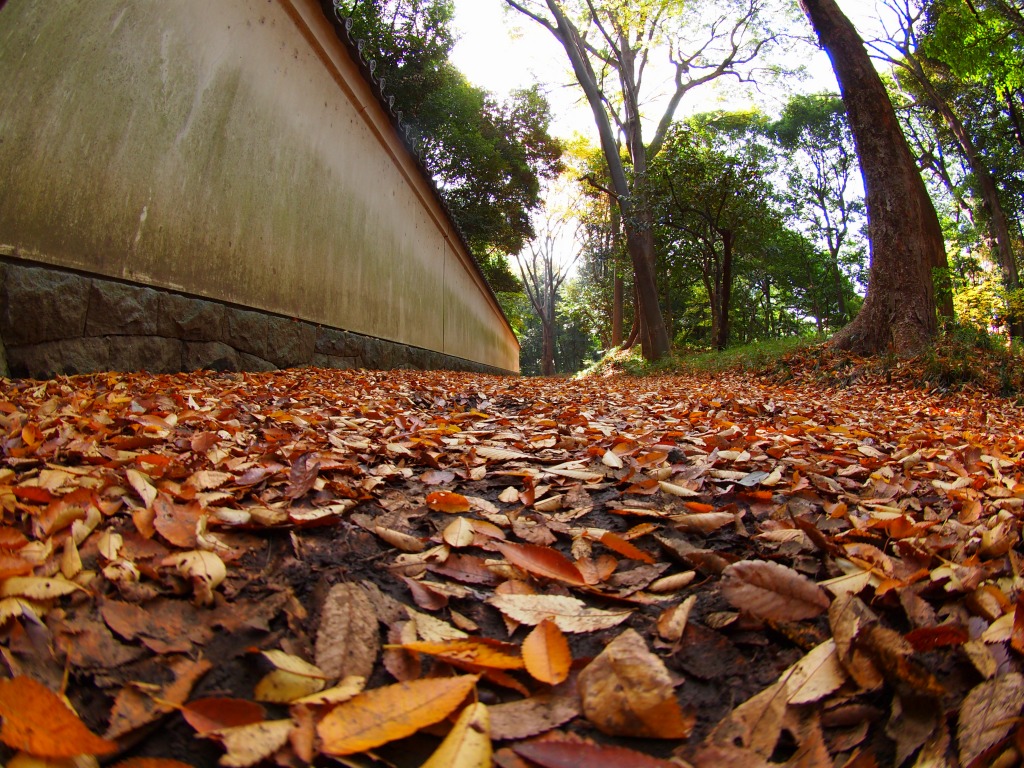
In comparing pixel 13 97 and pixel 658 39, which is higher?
pixel 658 39

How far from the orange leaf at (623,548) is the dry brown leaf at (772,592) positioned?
0.15m

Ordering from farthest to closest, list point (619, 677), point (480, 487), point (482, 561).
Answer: point (480, 487) → point (482, 561) → point (619, 677)

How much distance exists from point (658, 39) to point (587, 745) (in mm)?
14227

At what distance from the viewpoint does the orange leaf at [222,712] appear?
0.56 meters

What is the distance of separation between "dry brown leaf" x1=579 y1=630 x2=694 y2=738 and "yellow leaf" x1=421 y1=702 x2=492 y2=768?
0.12 metres

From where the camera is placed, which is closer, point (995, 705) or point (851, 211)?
point (995, 705)

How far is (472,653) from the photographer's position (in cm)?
68

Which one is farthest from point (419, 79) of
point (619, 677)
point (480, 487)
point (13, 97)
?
point (619, 677)

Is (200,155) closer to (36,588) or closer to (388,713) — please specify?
(36,588)

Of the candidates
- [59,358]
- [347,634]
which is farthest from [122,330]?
[347,634]

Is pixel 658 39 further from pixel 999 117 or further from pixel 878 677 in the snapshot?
pixel 878 677

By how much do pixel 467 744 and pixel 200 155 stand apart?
3.37 meters

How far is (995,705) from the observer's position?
597 mm

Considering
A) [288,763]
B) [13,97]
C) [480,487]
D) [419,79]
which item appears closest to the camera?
[288,763]
